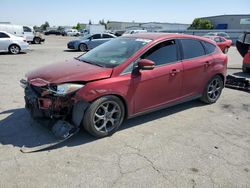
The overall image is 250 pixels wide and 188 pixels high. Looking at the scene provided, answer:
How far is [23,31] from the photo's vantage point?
2344 cm

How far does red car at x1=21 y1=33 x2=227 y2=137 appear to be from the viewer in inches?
154

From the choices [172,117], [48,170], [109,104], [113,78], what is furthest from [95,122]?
[172,117]

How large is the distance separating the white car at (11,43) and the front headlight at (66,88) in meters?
13.8

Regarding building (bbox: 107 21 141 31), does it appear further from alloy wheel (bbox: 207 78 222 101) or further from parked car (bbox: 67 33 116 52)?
alloy wheel (bbox: 207 78 222 101)

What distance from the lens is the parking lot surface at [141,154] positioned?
3.11 m

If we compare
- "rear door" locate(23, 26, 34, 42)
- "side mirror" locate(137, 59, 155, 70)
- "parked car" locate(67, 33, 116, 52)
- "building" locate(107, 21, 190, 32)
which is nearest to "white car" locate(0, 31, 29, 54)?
"parked car" locate(67, 33, 116, 52)

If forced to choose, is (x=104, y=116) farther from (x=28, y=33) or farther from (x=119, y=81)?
(x=28, y=33)

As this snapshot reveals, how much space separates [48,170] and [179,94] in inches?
117

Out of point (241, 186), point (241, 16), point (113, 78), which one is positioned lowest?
point (241, 186)

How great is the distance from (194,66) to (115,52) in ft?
5.51

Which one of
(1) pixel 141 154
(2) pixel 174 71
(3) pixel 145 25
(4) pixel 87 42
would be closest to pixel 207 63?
(2) pixel 174 71

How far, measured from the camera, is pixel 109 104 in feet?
13.7

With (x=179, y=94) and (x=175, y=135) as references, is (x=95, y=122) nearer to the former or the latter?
(x=175, y=135)

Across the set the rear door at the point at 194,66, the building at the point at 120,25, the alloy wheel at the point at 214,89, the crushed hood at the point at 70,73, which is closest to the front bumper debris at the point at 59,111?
the crushed hood at the point at 70,73
